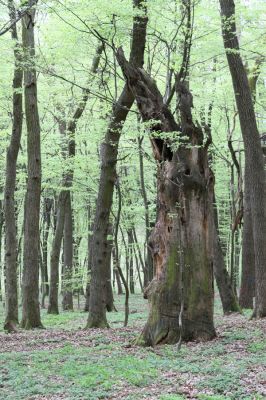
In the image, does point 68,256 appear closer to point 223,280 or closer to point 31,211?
point 31,211

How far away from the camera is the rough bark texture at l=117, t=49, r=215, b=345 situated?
916cm

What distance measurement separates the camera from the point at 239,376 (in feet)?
20.6

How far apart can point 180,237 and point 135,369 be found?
276cm

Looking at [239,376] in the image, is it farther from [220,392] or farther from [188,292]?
[188,292]

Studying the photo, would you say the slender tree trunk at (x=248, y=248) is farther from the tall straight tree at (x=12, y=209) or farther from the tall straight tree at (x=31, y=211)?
the tall straight tree at (x=12, y=209)

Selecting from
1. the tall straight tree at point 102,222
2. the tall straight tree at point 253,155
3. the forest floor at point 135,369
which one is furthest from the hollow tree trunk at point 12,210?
the tall straight tree at point 253,155

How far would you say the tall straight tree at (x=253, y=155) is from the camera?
1145cm

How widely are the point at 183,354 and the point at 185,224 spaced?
97.7 inches

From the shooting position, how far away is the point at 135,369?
7.08 m

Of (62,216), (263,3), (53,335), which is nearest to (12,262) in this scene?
(53,335)

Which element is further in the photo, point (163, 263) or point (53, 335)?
point (53, 335)

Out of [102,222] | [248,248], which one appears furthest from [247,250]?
[102,222]

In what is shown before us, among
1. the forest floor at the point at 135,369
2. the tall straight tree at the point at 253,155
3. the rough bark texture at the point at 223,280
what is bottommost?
the forest floor at the point at 135,369

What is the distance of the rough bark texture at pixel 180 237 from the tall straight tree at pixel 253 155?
2265 millimetres
